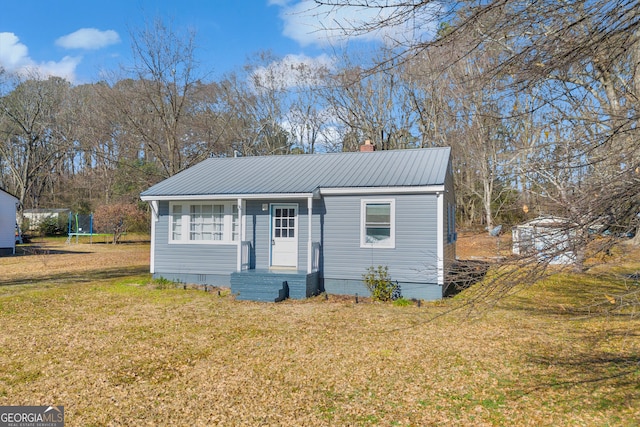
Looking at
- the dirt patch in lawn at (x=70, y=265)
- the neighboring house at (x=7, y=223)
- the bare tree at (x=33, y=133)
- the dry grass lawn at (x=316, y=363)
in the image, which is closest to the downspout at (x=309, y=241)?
the dry grass lawn at (x=316, y=363)

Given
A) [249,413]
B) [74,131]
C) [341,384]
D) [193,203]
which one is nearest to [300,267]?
[193,203]

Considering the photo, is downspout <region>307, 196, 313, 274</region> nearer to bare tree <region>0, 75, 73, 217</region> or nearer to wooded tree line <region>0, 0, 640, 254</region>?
wooded tree line <region>0, 0, 640, 254</region>

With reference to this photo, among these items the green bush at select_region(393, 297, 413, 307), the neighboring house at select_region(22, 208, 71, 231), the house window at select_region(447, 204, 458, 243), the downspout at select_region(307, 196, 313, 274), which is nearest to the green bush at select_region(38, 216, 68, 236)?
the neighboring house at select_region(22, 208, 71, 231)

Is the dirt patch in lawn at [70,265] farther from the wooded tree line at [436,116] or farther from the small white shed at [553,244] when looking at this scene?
the small white shed at [553,244]

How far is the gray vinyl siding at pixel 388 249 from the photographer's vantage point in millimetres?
10641

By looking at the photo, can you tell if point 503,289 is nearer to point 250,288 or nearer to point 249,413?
point 249,413

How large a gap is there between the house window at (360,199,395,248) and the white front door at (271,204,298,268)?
186cm

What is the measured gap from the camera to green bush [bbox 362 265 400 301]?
1060 cm

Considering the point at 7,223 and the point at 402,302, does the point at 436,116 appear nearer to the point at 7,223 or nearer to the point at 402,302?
the point at 402,302

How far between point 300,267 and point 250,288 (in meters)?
1.57

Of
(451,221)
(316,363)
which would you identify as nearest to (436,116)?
(451,221)

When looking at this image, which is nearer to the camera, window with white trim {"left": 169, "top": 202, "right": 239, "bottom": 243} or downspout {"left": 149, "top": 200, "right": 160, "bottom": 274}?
window with white trim {"left": 169, "top": 202, "right": 239, "bottom": 243}

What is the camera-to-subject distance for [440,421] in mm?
4141

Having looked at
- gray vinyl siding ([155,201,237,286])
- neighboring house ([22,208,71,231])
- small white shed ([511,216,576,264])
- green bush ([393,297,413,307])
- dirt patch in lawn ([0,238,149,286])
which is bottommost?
green bush ([393,297,413,307])
